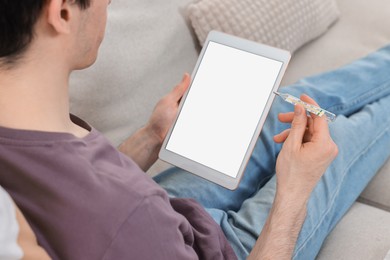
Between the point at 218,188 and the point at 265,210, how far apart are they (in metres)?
0.12

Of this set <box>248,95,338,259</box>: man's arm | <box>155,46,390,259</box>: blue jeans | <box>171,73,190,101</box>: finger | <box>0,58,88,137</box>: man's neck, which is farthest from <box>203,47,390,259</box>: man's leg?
<box>0,58,88,137</box>: man's neck

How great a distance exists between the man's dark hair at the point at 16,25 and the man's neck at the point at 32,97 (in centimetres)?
2

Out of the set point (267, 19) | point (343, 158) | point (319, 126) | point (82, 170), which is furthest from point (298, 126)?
point (267, 19)

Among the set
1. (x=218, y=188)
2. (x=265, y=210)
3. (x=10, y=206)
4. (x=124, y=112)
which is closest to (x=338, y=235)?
(x=265, y=210)

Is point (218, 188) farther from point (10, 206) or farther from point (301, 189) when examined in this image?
point (10, 206)

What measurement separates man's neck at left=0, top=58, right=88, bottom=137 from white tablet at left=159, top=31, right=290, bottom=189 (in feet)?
1.24

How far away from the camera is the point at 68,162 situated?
65 cm

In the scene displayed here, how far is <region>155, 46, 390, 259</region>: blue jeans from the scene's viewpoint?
1.00m

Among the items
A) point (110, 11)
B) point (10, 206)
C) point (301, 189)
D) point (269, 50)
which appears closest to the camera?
point (10, 206)

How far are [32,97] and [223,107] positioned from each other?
47 centimetres

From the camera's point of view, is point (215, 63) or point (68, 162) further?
point (215, 63)

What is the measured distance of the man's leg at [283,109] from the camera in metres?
1.08

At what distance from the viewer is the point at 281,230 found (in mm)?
854

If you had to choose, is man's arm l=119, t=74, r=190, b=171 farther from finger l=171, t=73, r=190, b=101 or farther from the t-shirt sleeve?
the t-shirt sleeve
